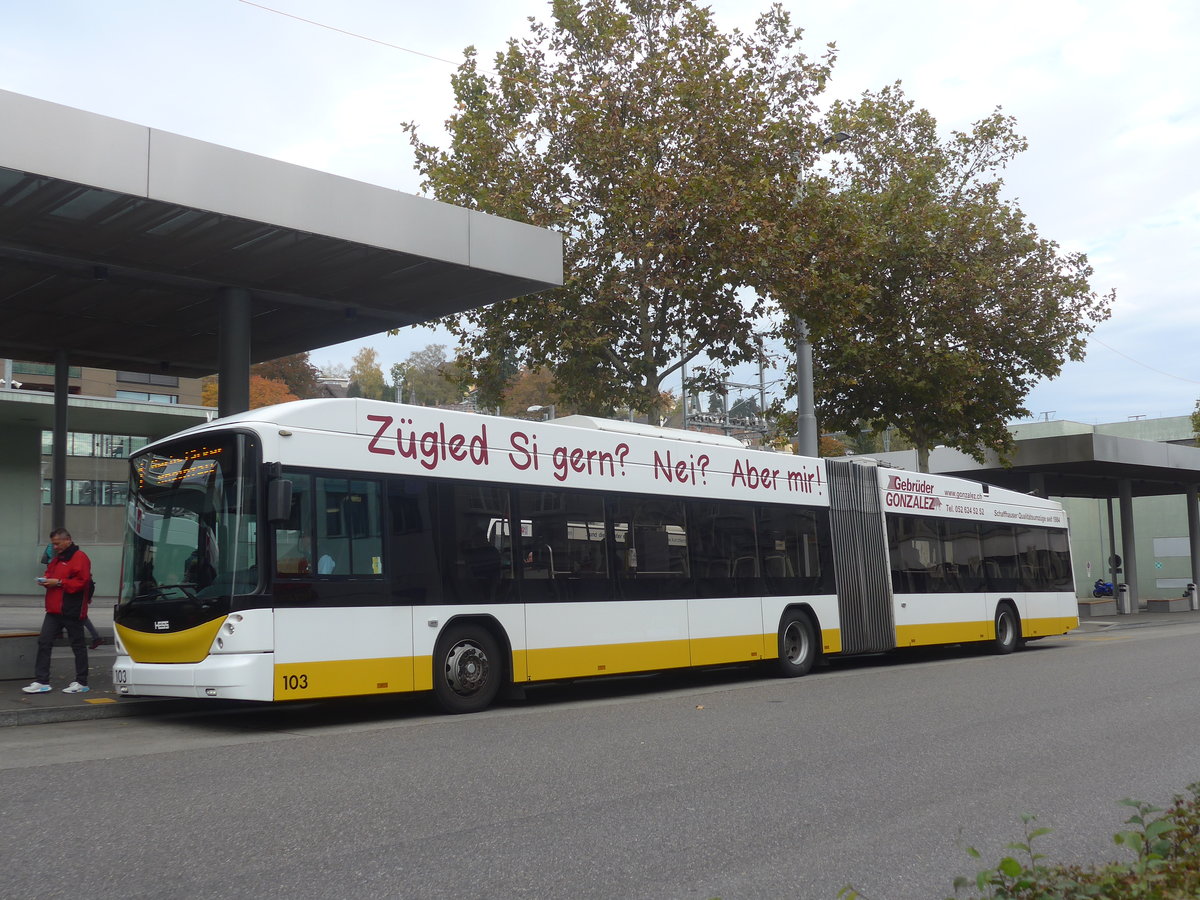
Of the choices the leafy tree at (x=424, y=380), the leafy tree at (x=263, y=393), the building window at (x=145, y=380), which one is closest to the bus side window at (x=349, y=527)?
the leafy tree at (x=263, y=393)

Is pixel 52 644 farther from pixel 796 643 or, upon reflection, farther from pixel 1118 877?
pixel 1118 877

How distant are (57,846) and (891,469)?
15.9 meters

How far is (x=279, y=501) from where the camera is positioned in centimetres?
1027

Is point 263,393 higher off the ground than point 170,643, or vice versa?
point 263,393

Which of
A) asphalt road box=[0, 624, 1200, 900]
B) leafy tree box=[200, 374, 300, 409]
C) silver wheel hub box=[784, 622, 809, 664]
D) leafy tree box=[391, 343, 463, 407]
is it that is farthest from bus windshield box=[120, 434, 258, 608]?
leafy tree box=[391, 343, 463, 407]

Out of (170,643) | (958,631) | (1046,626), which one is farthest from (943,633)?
(170,643)

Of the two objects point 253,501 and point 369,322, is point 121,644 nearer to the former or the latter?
point 253,501

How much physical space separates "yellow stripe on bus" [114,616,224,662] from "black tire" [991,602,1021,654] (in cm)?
1558

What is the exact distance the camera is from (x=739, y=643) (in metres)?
15.5

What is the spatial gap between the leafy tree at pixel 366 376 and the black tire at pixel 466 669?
95140 millimetres

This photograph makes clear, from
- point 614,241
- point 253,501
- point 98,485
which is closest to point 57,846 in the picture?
point 253,501

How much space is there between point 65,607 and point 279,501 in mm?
3574

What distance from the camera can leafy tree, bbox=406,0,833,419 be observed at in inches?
770

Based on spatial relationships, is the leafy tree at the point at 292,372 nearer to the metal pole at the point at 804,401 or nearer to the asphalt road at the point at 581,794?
the metal pole at the point at 804,401
